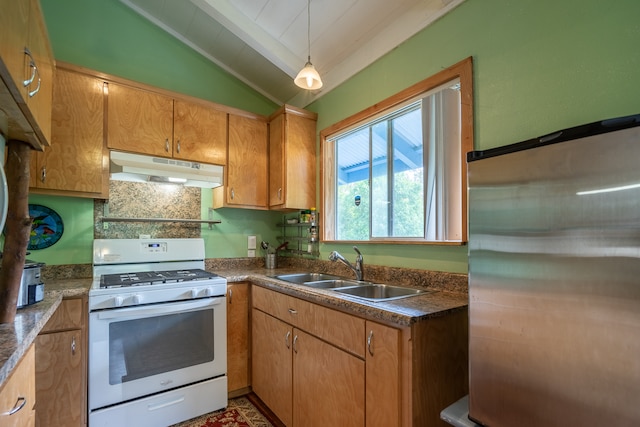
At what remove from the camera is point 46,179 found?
6.27 ft

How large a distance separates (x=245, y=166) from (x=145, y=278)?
1.17 meters

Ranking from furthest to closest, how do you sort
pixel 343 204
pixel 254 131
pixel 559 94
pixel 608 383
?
pixel 254 131 < pixel 343 204 < pixel 559 94 < pixel 608 383

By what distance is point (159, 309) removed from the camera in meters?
1.91

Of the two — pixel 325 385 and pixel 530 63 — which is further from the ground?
pixel 530 63

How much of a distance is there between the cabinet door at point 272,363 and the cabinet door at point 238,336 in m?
0.06

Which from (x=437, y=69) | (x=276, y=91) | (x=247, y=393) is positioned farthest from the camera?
(x=276, y=91)

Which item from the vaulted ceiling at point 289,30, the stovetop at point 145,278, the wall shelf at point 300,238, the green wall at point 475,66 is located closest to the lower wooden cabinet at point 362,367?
the green wall at point 475,66

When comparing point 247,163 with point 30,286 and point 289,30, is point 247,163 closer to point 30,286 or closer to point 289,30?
point 289,30

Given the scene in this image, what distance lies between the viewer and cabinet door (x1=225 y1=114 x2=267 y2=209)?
8.57 ft

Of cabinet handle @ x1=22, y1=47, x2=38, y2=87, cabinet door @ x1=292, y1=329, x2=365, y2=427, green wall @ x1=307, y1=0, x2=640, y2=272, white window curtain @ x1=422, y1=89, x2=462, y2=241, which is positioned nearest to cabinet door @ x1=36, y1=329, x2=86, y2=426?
cabinet door @ x1=292, y1=329, x2=365, y2=427

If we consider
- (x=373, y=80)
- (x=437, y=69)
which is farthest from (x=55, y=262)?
(x=437, y=69)

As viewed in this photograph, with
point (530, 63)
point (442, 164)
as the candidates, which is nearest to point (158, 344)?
point (442, 164)

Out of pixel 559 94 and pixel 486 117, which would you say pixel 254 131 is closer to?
pixel 486 117

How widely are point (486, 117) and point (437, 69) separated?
0.45 meters
